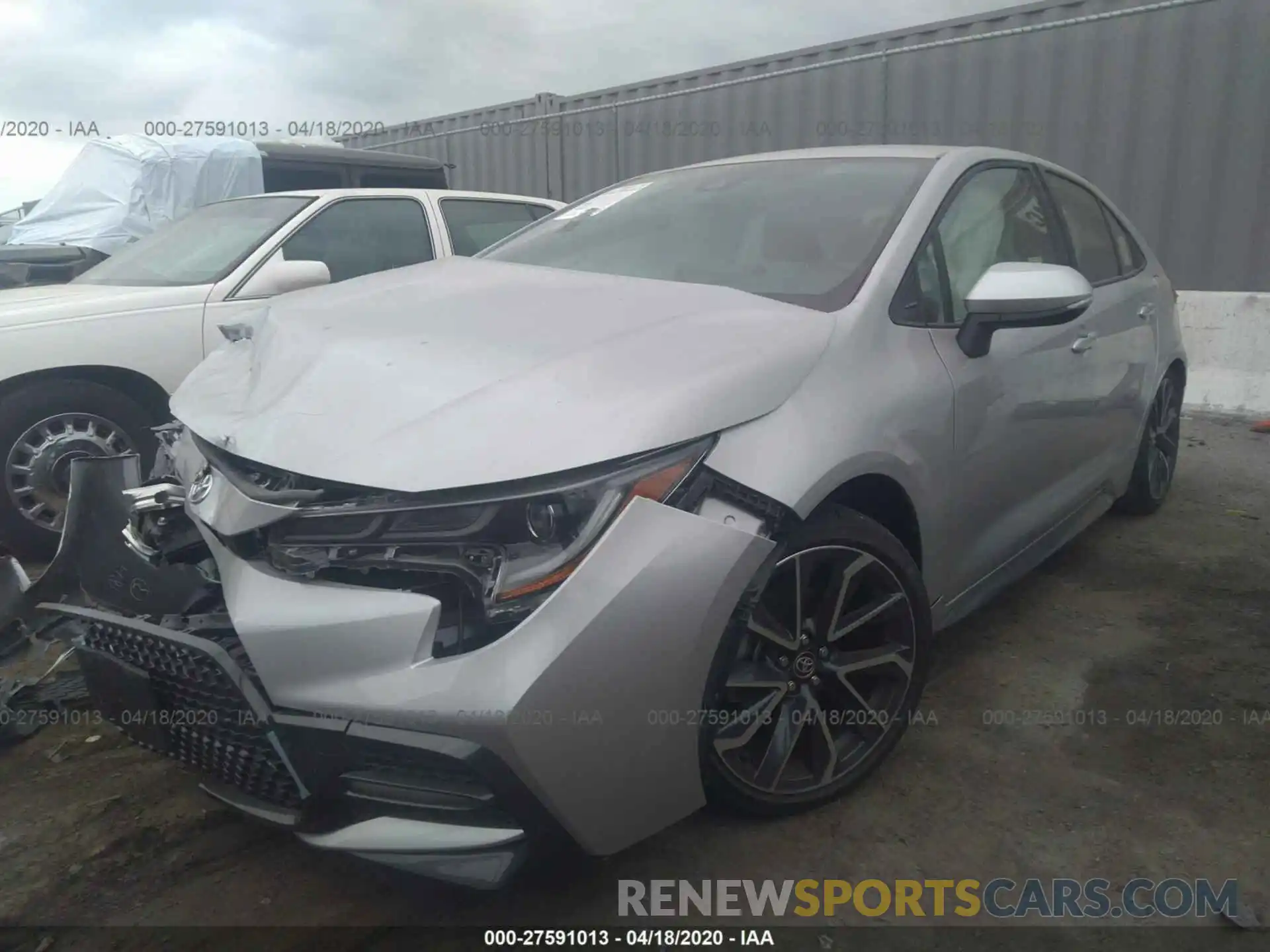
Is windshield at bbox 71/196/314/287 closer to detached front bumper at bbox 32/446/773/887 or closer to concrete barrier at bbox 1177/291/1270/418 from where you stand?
detached front bumper at bbox 32/446/773/887

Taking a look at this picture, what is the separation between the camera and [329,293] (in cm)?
260

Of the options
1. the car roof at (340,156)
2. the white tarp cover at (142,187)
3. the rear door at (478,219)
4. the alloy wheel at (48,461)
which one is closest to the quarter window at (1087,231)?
the rear door at (478,219)

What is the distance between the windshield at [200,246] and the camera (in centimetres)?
424

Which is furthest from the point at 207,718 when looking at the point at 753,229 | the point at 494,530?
the point at 753,229

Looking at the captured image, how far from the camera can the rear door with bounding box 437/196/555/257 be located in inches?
200

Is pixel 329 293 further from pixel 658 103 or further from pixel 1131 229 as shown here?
pixel 658 103

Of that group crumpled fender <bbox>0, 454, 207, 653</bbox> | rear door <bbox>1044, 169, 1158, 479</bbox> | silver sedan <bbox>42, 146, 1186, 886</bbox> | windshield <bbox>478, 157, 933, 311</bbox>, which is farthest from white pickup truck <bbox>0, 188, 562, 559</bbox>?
rear door <bbox>1044, 169, 1158, 479</bbox>

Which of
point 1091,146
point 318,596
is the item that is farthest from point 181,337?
point 1091,146

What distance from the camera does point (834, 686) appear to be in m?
2.14

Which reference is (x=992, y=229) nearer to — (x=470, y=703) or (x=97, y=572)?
(x=470, y=703)

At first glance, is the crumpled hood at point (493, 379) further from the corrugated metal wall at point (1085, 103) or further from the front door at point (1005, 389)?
the corrugated metal wall at point (1085, 103)

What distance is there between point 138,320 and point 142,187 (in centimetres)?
421

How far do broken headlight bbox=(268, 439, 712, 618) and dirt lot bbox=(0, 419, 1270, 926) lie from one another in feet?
1.88

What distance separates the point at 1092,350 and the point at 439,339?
223 centimetres
